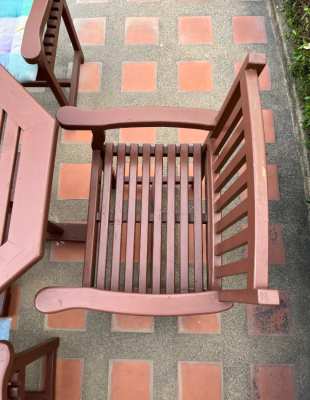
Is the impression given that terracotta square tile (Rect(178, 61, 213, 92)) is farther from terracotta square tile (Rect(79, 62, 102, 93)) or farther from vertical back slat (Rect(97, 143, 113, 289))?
vertical back slat (Rect(97, 143, 113, 289))

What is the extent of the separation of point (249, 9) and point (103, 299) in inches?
78.0

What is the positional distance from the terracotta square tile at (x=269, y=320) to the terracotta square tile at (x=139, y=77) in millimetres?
1293

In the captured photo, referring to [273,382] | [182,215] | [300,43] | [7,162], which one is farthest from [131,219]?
[300,43]

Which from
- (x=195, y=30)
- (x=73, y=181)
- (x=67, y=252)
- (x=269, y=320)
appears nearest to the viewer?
(x=269, y=320)

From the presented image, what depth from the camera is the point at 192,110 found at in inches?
50.5

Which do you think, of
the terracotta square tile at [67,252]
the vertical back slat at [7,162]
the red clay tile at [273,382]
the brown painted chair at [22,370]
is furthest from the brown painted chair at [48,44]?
the red clay tile at [273,382]

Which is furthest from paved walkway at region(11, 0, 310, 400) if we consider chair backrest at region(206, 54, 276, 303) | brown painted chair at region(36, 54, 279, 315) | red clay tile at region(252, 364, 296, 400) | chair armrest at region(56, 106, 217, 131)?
chair armrest at region(56, 106, 217, 131)

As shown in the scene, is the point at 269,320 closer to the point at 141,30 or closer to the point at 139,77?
the point at 139,77

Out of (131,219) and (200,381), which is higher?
(131,219)

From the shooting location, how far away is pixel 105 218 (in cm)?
139

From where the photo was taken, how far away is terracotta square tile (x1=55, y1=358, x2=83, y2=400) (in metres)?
1.69

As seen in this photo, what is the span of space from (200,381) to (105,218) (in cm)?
89

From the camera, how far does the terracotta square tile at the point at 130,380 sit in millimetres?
1690

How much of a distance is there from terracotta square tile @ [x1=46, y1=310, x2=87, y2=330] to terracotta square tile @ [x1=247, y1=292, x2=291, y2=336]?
775mm
